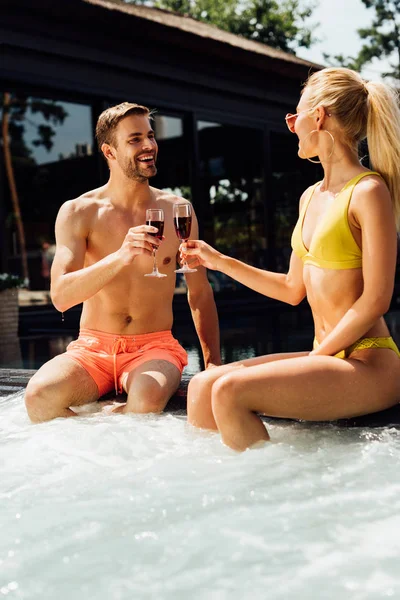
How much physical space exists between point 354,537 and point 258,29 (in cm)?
3234

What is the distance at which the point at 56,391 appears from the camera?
9.70ft

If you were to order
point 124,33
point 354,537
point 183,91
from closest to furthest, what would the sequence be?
1. point 354,537
2. point 124,33
3. point 183,91

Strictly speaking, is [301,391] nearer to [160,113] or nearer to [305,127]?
[305,127]

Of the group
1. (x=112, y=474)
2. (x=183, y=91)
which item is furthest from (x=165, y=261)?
(x=183, y=91)

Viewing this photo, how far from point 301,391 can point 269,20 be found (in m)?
31.2

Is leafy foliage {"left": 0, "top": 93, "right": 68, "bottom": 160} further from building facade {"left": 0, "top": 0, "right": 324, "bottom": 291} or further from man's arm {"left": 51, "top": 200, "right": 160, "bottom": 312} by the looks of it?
man's arm {"left": 51, "top": 200, "right": 160, "bottom": 312}

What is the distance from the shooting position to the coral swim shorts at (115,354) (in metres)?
3.12

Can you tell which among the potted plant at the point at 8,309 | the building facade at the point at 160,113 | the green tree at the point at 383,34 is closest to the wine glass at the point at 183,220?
the potted plant at the point at 8,309

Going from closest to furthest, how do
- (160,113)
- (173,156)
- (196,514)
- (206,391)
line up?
(196,514) < (206,391) < (160,113) < (173,156)

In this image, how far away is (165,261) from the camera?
3.33 metres

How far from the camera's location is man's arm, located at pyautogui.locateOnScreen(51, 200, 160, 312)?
2.66 metres

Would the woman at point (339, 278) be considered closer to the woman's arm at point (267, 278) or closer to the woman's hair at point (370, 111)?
the woman's hair at point (370, 111)

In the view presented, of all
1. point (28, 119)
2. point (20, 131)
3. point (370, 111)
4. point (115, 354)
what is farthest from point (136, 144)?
point (20, 131)

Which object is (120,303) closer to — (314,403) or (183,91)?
(314,403)
